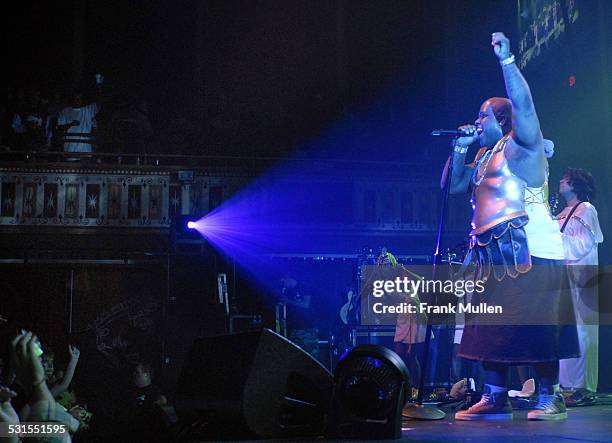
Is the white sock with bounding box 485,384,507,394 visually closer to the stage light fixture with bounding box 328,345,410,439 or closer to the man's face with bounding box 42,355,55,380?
the stage light fixture with bounding box 328,345,410,439

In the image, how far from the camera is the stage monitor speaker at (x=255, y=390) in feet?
10.5

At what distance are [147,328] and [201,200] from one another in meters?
2.10

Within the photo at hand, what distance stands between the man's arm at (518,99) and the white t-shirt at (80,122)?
804 cm

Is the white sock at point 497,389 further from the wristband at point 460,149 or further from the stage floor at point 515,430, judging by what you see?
the wristband at point 460,149

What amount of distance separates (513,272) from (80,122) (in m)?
8.40

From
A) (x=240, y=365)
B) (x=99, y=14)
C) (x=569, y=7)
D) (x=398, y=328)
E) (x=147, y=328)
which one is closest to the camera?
(x=240, y=365)

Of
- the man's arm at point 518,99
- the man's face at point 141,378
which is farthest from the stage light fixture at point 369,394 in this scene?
the man's face at point 141,378

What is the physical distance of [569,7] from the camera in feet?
25.2

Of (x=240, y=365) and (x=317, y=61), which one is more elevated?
(x=317, y=61)

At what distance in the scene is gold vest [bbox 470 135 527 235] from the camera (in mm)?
4391

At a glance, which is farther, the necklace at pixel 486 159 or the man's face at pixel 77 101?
the man's face at pixel 77 101

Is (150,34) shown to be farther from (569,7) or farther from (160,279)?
(569,7)

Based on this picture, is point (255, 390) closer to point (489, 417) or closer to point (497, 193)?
point (489, 417)

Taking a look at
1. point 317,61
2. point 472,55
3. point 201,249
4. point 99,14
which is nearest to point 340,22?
point 317,61
